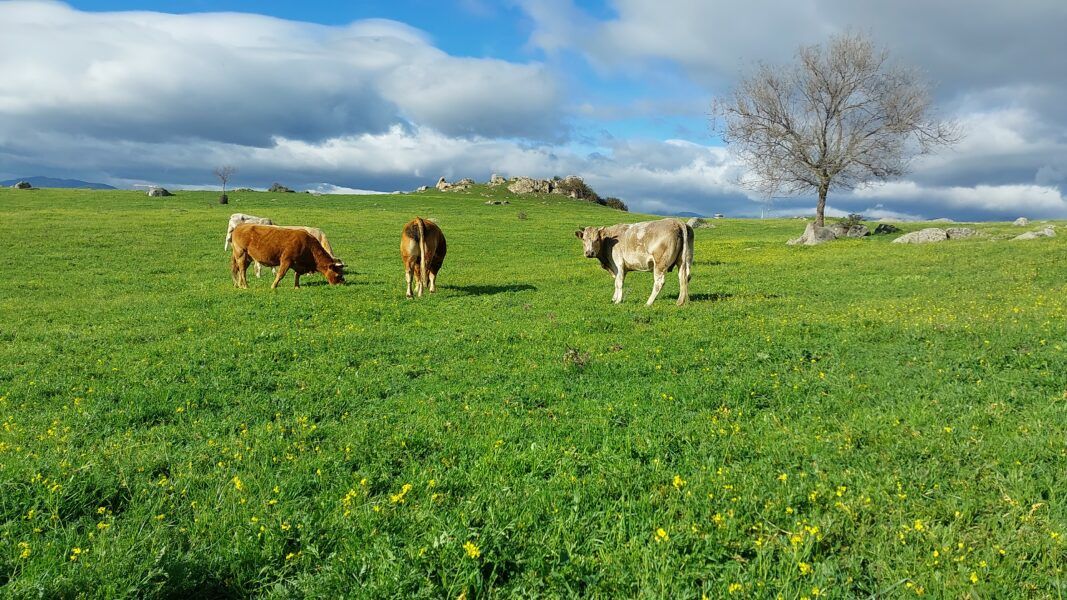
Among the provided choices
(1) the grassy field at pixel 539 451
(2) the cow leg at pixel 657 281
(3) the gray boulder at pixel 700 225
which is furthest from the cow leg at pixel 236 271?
(3) the gray boulder at pixel 700 225

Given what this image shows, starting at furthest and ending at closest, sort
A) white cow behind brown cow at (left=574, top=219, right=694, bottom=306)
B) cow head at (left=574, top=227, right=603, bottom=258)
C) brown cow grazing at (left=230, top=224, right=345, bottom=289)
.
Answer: brown cow grazing at (left=230, top=224, right=345, bottom=289) → cow head at (left=574, top=227, right=603, bottom=258) → white cow behind brown cow at (left=574, top=219, right=694, bottom=306)

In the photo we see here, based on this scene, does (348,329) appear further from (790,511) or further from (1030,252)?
(1030,252)

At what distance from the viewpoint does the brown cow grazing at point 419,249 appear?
18266mm

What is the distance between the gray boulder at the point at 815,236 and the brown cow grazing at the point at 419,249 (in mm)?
31415

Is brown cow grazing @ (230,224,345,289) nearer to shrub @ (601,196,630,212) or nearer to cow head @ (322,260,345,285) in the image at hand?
cow head @ (322,260,345,285)

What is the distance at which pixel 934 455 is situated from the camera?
18.6 feet

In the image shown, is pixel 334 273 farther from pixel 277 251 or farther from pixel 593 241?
pixel 593 241

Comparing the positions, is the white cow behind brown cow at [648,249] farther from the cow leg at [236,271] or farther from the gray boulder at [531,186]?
the gray boulder at [531,186]

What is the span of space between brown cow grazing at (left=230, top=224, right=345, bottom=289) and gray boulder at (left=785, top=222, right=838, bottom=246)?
33.9 m

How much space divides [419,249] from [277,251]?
527 centimetres

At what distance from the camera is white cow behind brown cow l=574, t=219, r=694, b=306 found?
645 inches

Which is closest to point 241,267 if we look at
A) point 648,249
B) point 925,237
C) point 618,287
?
point 618,287

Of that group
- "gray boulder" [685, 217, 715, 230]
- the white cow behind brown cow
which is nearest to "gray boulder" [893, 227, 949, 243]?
"gray boulder" [685, 217, 715, 230]

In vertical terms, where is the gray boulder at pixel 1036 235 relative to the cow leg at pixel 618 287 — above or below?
above
